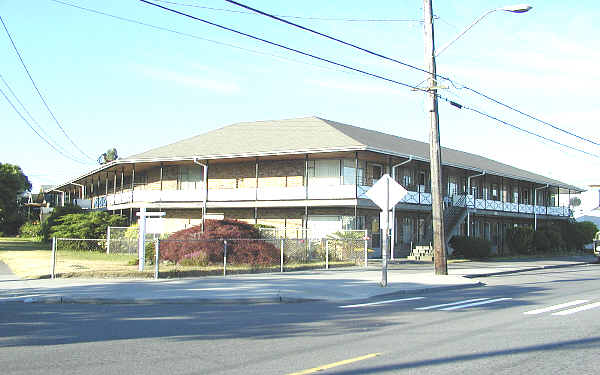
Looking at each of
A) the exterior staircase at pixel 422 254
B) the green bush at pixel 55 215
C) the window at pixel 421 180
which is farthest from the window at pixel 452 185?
the green bush at pixel 55 215

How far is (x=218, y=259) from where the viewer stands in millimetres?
21656

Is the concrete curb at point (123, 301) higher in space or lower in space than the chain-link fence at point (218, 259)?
lower

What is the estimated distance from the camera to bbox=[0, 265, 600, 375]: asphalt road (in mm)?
6934

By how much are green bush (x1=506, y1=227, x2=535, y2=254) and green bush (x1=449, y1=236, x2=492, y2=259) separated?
6520 mm

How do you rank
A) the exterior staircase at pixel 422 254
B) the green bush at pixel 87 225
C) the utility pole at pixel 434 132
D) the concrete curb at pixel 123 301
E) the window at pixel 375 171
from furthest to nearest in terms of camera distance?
the window at pixel 375 171
the green bush at pixel 87 225
the exterior staircase at pixel 422 254
the utility pole at pixel 434 132
the concrete curb at pixel 123 301

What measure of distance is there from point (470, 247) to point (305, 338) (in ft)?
90.2

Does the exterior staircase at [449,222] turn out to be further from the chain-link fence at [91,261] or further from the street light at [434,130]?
the chain-link fence at [91,261]

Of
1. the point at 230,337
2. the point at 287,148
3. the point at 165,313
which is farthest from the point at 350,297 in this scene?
the point at 287,148

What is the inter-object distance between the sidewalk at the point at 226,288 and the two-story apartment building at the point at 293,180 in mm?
11628

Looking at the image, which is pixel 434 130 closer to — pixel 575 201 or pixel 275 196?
pixel 275 196


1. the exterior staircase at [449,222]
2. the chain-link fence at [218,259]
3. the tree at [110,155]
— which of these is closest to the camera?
the chain-link fence at [218,259]

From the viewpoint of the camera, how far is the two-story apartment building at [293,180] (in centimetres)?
3319

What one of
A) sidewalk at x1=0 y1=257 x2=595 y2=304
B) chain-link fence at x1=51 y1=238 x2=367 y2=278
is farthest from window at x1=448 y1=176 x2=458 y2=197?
sidewalk at x1=0 y1=257 x2=595 y2=304

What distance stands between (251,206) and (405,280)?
16843mm
